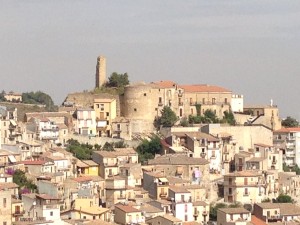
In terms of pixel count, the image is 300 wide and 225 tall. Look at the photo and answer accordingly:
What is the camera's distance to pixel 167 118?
5659cm

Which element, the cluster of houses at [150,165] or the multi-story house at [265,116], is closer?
the cluster of houses at [150,165]

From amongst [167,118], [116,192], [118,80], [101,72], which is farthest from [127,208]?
[101,72]

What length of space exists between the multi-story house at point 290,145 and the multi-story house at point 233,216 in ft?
42.1

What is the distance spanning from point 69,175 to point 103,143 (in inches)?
279

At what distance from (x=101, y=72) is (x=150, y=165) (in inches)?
596

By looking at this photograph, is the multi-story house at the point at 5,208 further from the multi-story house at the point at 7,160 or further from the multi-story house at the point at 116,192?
the multi-story house at the point at 116,192

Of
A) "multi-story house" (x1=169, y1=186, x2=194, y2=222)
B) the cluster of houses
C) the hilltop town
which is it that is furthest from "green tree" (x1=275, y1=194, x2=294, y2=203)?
"multi-story house" (x1=169, y1=186, x2=194, y2=222)

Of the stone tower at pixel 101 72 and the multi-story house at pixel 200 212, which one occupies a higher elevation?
the stone tower at pixel 101 72

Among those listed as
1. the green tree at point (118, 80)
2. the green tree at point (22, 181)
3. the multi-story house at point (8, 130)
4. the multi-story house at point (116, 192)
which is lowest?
the multi-story house at point (116, 192)

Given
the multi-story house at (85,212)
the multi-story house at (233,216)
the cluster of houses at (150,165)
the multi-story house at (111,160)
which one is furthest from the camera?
the multi-story house at (111,160)

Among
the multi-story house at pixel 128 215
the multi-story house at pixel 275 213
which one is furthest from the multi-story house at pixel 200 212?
the multi-story house at pixel 128 215

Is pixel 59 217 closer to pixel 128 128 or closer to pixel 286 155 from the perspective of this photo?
pixel 128 128

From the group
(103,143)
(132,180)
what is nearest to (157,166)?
(132,180)

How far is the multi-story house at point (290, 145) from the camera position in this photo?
184ft
